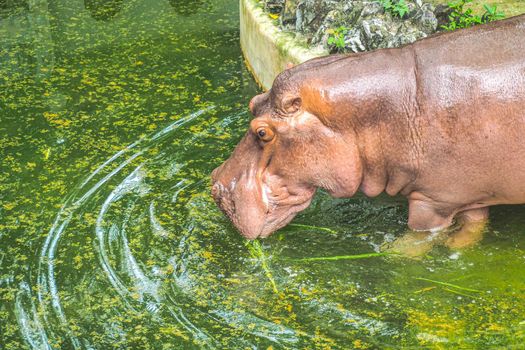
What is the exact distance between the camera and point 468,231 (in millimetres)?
4562

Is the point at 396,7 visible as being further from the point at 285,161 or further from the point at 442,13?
the point at 285,161

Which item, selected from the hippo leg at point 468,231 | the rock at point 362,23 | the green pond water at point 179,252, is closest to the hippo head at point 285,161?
the green pond water at point 179,252

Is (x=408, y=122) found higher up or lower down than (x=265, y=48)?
higher up

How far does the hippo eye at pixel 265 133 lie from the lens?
4.16 metres

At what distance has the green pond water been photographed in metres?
4.08

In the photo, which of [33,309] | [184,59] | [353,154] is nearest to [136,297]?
[33,309]

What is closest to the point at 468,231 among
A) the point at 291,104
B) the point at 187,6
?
the point at 291,104

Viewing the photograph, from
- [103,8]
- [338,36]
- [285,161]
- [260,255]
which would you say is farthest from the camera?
[103,8]

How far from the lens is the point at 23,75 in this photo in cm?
684

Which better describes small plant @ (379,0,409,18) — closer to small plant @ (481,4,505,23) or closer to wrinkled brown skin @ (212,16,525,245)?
small plant @ (481,4,505,23)

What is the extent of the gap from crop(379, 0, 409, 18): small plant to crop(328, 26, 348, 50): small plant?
0.95 feet

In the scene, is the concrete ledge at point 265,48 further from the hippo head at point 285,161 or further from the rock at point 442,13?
the hippo head at point 285,161

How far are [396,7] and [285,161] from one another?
74.3 inches

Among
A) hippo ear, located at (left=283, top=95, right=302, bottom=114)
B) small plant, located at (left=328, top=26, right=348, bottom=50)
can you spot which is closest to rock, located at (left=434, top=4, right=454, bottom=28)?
small plant, located at (left=328, top=26, right=348, bottom=50)
